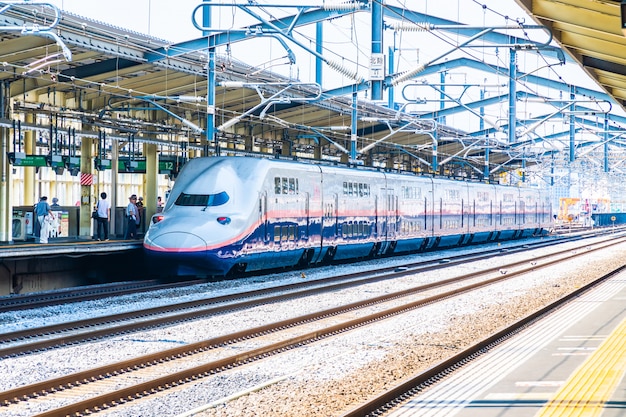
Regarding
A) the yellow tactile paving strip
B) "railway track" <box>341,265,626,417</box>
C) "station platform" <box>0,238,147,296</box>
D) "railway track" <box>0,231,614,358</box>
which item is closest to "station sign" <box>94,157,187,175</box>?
"station platform" <box>0,238,147,296</box>

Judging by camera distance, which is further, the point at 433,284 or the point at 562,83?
the point at 562,83

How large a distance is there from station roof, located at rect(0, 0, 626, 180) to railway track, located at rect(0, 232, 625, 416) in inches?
237

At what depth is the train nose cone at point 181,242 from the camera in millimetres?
21766

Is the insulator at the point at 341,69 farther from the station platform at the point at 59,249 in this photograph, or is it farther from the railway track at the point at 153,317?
the station platform at the point at 59,249

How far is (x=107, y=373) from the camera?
1075 centimetres

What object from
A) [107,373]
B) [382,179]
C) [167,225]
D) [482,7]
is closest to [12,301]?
[167,225]

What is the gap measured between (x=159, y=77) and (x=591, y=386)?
2310cm

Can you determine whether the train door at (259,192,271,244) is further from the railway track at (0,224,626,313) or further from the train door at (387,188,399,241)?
the train door at (387,188,399,241)

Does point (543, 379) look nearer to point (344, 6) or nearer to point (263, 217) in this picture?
point (263, 217)

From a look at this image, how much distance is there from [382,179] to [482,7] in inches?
370

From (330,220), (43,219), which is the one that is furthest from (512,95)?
(43,219)

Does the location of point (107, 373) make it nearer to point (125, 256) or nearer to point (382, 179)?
point (125, 256)

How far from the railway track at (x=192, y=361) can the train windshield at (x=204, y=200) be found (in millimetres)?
5660

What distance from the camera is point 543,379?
9.84 m
